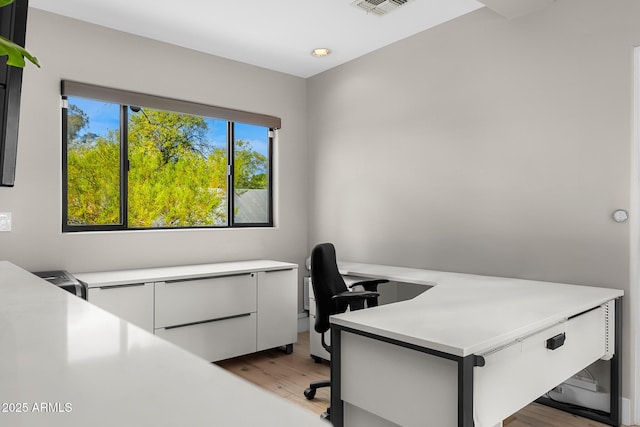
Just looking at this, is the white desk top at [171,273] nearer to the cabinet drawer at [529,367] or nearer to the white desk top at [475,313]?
the white desk top at [475,313]

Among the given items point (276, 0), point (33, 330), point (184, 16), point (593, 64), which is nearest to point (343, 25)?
point (276, 0)

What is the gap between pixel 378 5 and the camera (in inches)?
119

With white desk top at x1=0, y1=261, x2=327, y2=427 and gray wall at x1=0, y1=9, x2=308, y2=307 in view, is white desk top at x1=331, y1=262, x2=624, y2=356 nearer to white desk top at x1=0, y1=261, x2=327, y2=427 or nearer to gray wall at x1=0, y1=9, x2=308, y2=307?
white desk top at x1=0, y1=261, x2=327, y2=427

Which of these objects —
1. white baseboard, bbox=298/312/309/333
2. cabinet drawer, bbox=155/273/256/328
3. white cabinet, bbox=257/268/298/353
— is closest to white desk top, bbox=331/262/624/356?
white cabinet, bbox=257/268/298/353

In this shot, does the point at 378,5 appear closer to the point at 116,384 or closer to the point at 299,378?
the point at 299,378

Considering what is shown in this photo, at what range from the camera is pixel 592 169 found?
103 inches

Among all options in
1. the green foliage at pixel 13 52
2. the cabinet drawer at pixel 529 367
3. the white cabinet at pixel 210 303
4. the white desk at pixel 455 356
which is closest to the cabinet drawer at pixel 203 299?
the white cabinet at pixel 210 303

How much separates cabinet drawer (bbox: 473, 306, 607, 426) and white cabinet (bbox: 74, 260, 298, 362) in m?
2.21

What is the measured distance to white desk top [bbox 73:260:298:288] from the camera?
292 cm

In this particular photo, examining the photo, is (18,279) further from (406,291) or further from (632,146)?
(632,146)

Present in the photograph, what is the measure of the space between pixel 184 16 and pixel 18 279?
2303 millimetres

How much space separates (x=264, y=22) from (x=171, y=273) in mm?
1990

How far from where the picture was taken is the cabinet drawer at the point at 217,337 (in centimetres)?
316

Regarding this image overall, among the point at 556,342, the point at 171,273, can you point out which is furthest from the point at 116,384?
the point at 171,273
